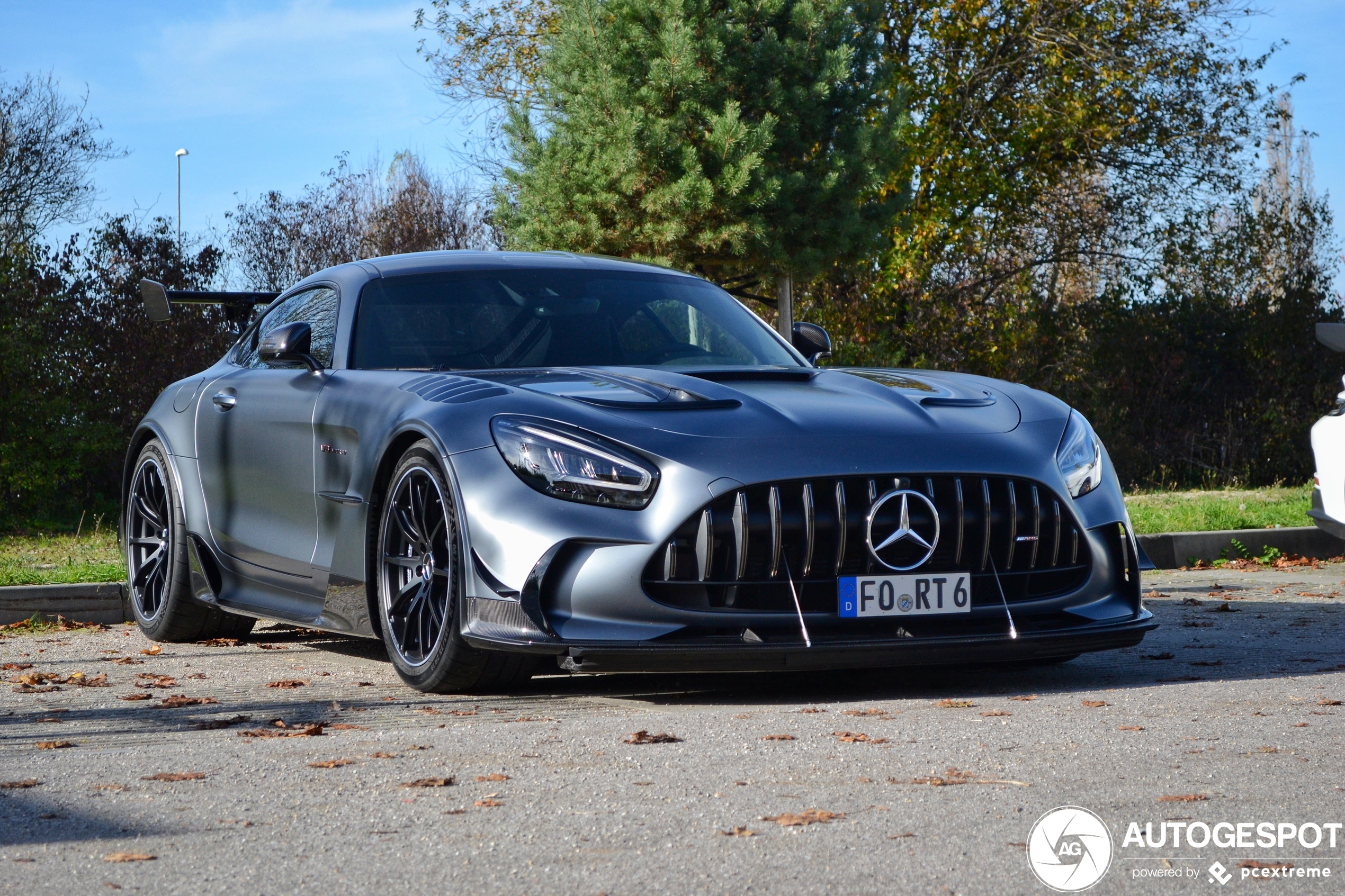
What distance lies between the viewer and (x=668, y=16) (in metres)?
13.3

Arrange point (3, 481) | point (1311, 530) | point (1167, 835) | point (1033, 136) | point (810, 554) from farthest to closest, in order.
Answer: point (1033, 136) → point (3, 481) → point (1311, 530) → point (810, 554) → point (1167, 835)

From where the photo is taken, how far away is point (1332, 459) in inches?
324

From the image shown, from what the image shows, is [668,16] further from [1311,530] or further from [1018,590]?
[1018,590]

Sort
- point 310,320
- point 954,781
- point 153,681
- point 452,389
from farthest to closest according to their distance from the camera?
point 310,320, point 153,681, point 452,389, point 954,781

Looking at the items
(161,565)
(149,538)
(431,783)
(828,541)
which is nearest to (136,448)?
(149,538)

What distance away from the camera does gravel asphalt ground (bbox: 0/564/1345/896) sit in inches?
114

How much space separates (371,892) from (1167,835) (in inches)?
60.4

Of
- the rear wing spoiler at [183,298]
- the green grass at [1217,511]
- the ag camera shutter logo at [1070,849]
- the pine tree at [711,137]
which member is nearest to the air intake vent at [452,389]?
the ag camera shutter logo at [1070,849]

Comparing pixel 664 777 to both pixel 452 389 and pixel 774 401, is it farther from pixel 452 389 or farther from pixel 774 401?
pixel 452 389

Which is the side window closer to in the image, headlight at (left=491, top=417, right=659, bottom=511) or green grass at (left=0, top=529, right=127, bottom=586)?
headlight at (left=491, top=417, right=659, bottom=511)

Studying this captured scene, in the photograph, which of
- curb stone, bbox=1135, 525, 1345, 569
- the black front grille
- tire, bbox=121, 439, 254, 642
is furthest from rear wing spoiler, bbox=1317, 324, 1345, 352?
tire, bbox=121, 439, 254, 642

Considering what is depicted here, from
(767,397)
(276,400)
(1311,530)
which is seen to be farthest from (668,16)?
(767,397)

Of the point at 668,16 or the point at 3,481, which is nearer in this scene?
the point at 668,16

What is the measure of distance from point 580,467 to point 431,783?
4.31 feet
